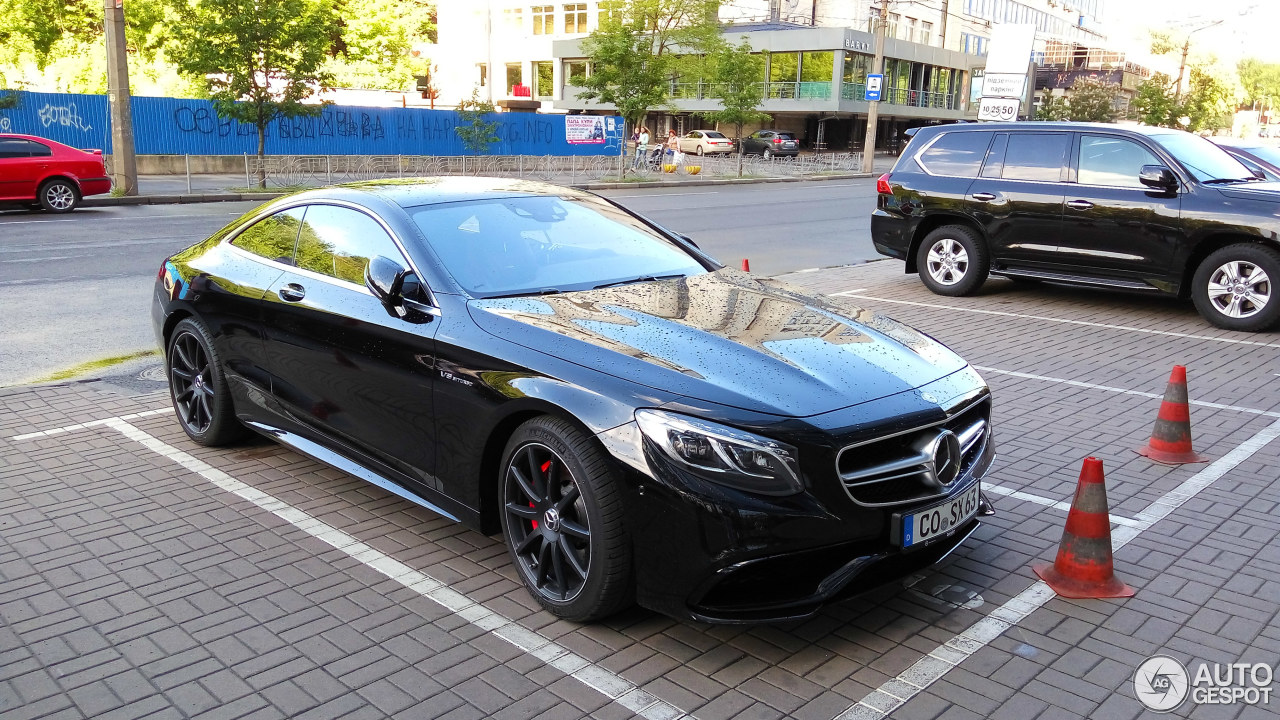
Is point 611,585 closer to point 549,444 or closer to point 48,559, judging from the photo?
point 549,444

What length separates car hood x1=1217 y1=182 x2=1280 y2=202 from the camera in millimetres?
9398

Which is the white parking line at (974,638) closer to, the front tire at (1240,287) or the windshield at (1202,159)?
the front tire at (1240,287)

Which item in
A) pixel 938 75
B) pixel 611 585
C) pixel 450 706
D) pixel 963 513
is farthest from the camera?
pixel 938 75

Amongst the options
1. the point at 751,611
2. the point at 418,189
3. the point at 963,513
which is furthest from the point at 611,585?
the point at 418,189

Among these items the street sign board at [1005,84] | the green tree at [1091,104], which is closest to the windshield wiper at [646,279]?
the street sign board at [1005,84]

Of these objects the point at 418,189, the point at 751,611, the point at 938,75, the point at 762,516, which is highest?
the point at 938,75

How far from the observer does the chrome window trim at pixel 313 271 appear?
4.49 meters

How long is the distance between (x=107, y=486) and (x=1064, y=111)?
191ft

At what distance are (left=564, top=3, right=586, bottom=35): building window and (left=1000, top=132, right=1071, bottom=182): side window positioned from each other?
68786 millimetres

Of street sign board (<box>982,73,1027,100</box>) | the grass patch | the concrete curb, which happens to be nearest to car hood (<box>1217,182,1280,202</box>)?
the grass patch

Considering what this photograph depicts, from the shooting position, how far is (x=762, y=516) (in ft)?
11.1

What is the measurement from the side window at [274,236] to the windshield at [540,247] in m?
0.93

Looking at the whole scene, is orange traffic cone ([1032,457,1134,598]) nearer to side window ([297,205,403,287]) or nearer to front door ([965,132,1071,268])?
side window ([297,205,403,287])

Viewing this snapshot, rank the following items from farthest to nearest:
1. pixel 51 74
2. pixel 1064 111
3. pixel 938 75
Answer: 1. pixel 938 75
2. pixel 1064 111
3. pixel 51 74
